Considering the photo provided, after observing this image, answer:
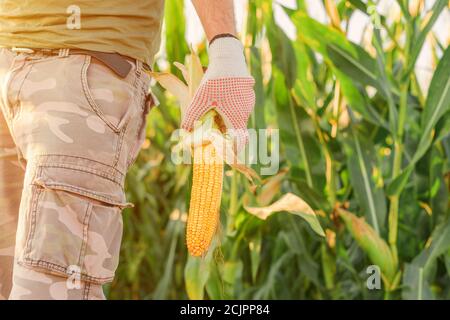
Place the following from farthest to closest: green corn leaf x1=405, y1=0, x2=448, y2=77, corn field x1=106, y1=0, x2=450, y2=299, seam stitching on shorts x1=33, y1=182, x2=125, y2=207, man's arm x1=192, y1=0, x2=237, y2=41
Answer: corn field x1=106, y1=0, x2=450, y2=299
green corn leaf x1=405, y1=0, x2=448, y2=77
man's arm x1=192, y1=0, x2=237, y2=41
seam stitching on shorts x1=33, y1=182, x2=125, y2=207

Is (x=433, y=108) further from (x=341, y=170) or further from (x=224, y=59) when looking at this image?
(x=224, y=59)

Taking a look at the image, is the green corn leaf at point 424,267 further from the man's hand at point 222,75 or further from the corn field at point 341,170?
the man's hand at point 222,75

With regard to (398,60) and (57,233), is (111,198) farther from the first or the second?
(398,60)

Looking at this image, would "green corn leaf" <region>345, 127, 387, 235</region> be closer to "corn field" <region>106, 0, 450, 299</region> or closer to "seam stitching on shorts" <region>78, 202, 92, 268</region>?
"corn field" <region>106, 0, 450, 299</region>

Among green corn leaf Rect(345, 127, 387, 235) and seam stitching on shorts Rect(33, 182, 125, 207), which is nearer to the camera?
seam stitching on shorts Rect(33, 182, 125, 207)

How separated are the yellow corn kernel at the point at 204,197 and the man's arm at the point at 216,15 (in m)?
0.17

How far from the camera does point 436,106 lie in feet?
7.55

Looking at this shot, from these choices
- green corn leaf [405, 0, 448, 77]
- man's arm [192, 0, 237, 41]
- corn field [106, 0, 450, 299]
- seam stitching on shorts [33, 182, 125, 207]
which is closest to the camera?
seam stitching on shorts [33, 182, 125, 207]

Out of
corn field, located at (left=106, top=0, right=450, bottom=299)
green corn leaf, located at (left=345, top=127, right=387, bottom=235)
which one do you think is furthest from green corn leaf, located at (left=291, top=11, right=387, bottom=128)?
green corn leaf, located at (left=345, top=127, right=387, bottom=235)

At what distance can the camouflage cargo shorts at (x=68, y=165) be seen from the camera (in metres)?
1.15

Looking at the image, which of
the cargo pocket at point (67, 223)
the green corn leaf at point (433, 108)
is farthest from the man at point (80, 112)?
the green corn leaf at point (433, 108)

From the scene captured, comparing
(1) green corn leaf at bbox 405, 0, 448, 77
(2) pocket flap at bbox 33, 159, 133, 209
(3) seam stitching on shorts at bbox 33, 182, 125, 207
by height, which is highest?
(1) green corn leaf at bbox 405, 0, 448, 77

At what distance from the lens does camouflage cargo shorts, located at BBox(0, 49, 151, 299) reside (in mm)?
1153

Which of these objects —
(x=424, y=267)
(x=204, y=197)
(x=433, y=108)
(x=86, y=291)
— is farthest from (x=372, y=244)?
(x=86, y=291)
